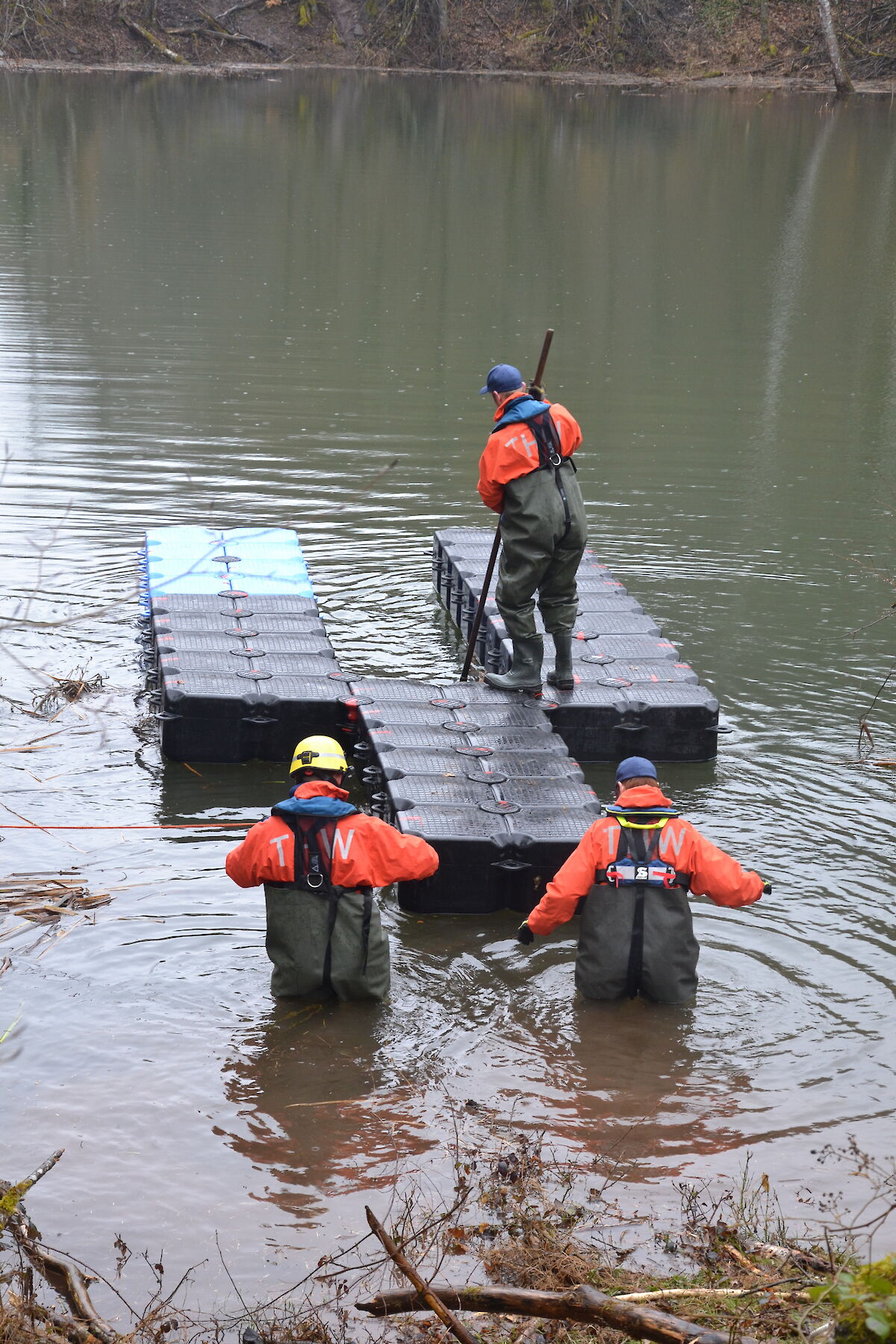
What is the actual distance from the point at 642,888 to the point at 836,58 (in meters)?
46.3

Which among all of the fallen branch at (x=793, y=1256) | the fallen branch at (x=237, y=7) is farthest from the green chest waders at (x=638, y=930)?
the fallen branch at (x=237, y=7)

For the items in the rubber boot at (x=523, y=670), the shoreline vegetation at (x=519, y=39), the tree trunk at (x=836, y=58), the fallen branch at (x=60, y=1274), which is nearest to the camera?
the fallen branch at (x=60, y=1274)

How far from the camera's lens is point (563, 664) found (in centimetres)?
891

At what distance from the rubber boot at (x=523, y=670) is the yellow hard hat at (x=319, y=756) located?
282cm

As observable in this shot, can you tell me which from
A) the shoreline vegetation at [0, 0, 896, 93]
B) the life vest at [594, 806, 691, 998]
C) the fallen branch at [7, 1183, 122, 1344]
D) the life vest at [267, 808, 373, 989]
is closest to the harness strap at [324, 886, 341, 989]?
the life vest at [267, 808, 373, 989]

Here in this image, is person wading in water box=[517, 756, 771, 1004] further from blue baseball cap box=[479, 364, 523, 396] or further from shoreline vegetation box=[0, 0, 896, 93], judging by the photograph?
shoreline vegetation box=[0, 0, 896, 93]

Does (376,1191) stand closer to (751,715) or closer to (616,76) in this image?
(751,715)

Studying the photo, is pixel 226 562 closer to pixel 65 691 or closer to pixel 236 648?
pixel 236 648

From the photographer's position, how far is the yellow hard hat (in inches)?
239

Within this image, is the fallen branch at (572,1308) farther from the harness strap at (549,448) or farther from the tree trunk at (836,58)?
the tree trunk at (836,58)

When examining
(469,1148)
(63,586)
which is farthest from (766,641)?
(469,1148)

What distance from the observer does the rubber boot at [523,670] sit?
8.84 metres

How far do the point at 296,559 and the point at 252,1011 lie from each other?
16.7 feet

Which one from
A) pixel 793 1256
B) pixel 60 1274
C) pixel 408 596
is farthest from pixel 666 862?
pixel 408 596
